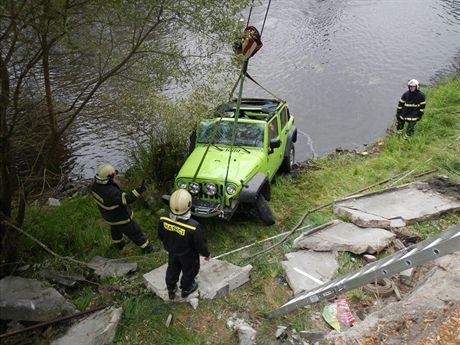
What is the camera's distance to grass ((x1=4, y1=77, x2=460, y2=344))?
4.96 metres

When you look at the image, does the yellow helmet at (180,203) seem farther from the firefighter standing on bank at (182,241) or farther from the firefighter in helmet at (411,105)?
the firefighter in helmet at (411,105)

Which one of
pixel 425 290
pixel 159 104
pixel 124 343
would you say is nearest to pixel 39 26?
pixel 159 104

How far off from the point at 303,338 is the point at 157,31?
5011 mm

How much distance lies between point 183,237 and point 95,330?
4.75 ft

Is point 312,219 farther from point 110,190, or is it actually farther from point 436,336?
point 436,336

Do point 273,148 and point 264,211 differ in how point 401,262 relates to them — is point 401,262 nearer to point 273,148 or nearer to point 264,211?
point 264,211

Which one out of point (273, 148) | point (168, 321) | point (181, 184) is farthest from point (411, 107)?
point (168, 321)

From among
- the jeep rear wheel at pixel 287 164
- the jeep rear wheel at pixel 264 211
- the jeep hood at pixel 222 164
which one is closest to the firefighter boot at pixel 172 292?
the jeep hood at pixel 222 164

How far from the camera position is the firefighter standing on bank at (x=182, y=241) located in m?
4.81

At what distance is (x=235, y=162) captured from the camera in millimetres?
7641

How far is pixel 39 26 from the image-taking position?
5.34 metres

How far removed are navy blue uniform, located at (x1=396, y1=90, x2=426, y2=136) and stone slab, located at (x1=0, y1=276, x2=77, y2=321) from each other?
8311 mm

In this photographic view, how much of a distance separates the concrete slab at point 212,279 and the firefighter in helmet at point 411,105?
21.1 ft

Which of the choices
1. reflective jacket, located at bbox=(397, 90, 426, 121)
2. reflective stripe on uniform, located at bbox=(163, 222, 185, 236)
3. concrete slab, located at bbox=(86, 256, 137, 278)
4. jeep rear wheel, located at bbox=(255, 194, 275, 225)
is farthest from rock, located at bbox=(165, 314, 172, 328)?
reflective jacket, located at bbox=(397, 90, 426, 121)
